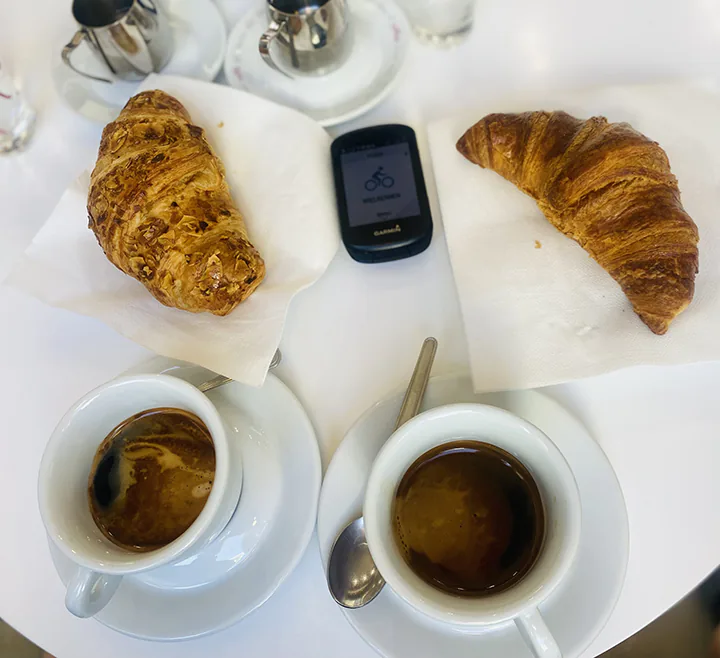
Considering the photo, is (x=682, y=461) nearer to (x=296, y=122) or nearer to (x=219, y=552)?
(x=219, y=552)

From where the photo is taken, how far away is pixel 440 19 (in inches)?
34.5

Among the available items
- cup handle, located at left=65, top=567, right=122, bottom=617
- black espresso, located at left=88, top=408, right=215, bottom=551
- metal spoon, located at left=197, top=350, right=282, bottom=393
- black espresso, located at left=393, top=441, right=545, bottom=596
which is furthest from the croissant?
cup handle, located at left=65, top=567, right=122, bottom=617

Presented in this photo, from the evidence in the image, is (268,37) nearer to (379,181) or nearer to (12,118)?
(379,181)

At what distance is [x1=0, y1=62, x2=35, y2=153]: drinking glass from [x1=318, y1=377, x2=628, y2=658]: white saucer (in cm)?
69

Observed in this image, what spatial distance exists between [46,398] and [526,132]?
28.2 inches

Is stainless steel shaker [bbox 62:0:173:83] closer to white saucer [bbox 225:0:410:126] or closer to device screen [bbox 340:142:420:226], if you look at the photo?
white saucer [bbox 225:0:410:126]

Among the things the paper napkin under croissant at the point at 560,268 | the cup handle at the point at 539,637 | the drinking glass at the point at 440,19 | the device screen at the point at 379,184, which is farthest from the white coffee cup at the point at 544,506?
the drinking glass at the point at 440,19

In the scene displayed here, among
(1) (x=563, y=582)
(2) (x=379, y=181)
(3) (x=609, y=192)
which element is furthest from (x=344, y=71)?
(1) (x=563, y=582)

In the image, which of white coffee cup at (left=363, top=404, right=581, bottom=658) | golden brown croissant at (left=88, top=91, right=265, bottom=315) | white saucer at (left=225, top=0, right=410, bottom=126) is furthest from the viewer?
white saucer at (left=225, top=0, right=410, bottom=126)

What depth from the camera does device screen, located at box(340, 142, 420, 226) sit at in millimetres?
767

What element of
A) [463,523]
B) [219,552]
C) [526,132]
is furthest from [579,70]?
[219,552]

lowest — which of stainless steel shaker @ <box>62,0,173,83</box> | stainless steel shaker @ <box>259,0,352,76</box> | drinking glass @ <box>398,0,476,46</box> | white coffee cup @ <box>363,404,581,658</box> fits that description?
white coffee cup @ <box>363,404,581,658</box>

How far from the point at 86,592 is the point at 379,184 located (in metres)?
0.57

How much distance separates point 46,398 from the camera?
2.52ft
